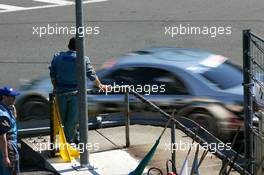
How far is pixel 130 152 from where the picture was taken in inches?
423

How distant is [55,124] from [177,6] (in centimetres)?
1416

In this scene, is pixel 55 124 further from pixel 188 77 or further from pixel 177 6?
pixel 177 6

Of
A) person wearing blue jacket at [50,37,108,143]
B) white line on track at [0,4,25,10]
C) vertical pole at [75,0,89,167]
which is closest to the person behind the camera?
vertical pole at [75,0,89,167]

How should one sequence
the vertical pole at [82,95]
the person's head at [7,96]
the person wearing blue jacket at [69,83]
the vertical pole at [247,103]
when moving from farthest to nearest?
the person wearing blue jacket at [69,83] → the vertical pole at [82,95] → the vertical pole at [247,103] → the person's head at [7,96]

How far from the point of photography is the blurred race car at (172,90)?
39.6 ft

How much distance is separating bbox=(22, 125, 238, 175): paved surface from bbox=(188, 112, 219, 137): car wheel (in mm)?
489

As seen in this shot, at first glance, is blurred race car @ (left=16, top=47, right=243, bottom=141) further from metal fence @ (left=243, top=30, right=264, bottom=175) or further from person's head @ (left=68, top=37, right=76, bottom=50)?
metal fence @ (left=243, top=30, right=264, bottom=175)

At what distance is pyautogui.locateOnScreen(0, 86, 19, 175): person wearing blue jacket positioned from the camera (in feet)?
28.0

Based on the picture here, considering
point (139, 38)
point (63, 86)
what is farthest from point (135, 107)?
point (139, 38)

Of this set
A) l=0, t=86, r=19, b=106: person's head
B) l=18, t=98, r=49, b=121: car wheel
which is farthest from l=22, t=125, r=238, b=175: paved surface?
l=18, t=98, r=49, b=121: car wheel

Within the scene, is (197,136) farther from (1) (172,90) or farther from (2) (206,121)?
(1) (172,90)

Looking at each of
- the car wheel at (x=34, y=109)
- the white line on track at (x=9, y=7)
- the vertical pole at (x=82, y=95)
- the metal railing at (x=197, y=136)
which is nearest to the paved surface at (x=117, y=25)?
the white line on track at (x=9, y=7)

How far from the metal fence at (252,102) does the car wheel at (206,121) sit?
2754 millimetres

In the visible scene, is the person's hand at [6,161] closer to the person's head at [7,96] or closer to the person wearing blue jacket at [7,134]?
the person wearing blue jacket at [7,134]
